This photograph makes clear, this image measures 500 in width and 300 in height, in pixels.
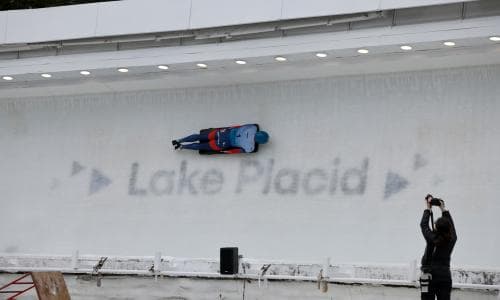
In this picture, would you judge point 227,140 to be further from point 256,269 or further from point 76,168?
point 256,269

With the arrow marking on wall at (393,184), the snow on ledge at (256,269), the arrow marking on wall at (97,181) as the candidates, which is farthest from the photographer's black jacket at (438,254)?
the arrow marking on wall at (97,181)

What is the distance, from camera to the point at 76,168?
1906cm

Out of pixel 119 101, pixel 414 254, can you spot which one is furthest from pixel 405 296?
pixel 119 101

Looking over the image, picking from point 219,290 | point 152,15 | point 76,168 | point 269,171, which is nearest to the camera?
point 219,290

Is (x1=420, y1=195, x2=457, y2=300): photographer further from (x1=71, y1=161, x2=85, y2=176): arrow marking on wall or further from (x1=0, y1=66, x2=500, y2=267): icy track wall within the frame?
(x1=71, y1=161, x2=85, y2=176): arrow marking on wall

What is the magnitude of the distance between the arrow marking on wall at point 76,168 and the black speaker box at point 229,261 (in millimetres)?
A: 5706

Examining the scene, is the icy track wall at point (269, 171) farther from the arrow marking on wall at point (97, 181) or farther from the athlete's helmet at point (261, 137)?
the athlete's helmet at point (261, 137)

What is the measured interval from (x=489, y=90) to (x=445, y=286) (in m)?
5.43

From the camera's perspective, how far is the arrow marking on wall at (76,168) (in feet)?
62.4

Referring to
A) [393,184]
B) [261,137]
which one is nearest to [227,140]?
[261,137]

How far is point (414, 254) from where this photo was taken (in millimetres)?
15164

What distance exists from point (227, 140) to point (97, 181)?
2.83 metres

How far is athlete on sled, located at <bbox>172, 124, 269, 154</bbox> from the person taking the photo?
16891 mm

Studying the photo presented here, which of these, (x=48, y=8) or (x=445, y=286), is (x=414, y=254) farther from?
(x=48, y=8)
